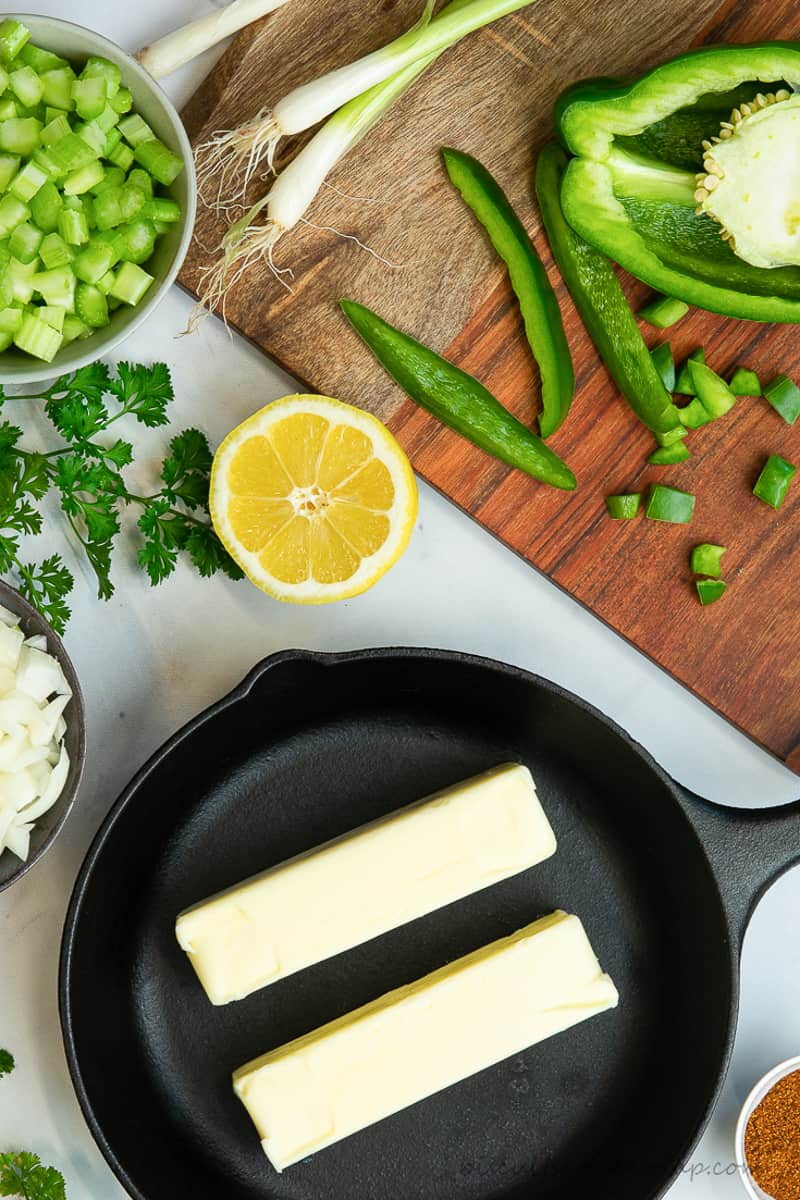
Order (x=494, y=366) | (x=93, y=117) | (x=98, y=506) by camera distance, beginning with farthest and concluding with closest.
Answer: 1. (x=494, y=366)
2. (x=98, y=506)
3. (x=93, y=117)

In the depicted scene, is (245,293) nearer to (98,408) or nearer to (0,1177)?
(98,408)

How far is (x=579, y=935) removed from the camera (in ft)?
5.01

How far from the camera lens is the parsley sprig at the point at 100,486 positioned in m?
1.45

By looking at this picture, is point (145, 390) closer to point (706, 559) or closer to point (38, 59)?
point (38, 59)

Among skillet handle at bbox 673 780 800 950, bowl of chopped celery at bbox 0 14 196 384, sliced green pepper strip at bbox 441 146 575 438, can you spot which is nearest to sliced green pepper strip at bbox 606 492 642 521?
sliced green pepper strip at bbox 441 146 575 438

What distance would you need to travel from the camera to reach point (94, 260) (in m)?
1.35

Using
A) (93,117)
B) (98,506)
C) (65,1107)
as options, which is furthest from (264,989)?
(93,117)

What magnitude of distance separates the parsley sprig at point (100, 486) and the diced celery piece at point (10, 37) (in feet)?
1.23

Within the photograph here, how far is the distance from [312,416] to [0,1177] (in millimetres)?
1126

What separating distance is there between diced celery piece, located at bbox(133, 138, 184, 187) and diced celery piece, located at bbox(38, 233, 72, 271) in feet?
0.48

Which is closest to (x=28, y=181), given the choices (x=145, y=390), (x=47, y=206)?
(x=47, y=206)

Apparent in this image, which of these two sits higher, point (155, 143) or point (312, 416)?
point (155, 143)

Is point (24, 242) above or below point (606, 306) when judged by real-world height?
above

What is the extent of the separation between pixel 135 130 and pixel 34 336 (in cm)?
29
